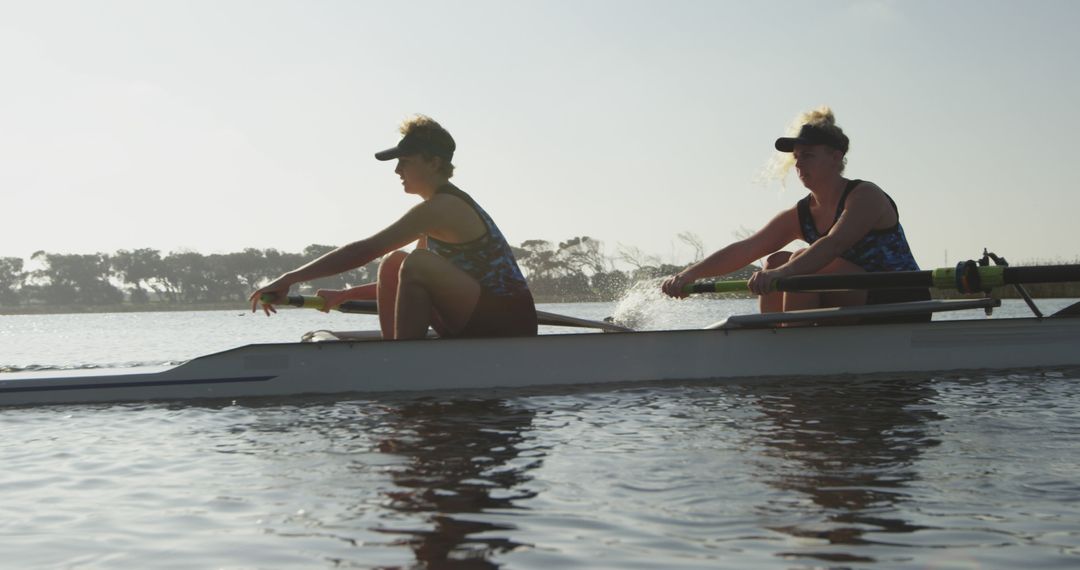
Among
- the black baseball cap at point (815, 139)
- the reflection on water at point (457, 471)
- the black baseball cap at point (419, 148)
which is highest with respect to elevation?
the black baseball cap at point (815, 139)

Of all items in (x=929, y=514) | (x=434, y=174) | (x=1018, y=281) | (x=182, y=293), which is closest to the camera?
(x=929, y=514)

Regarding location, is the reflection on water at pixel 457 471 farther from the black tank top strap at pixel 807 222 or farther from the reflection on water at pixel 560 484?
the black tank top strap at pixel 807 222

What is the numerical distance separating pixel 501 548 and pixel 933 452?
229cm

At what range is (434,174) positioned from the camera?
6.89 m

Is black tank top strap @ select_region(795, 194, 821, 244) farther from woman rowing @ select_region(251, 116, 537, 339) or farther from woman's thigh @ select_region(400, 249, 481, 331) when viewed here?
woman's thigh @ select_region(400, 249, 481, 331)

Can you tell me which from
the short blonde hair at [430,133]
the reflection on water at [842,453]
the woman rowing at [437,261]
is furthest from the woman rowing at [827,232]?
the short blonde hair at [430,133]

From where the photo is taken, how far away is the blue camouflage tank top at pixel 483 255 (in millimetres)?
6883

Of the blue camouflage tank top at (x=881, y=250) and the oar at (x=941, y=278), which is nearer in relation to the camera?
the oar at (x=941, y=278)

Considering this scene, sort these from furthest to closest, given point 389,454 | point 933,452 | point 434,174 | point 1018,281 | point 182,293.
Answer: point 182,293, point 1018,281, point 434,174, point 389,454, point 933,452

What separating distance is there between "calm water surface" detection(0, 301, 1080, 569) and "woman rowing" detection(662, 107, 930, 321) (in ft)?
3.69

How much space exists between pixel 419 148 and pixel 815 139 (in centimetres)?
277

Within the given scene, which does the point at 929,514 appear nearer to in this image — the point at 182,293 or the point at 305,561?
the point at 305,561

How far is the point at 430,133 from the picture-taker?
269 inches

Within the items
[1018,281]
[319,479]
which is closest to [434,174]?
[319,479]
